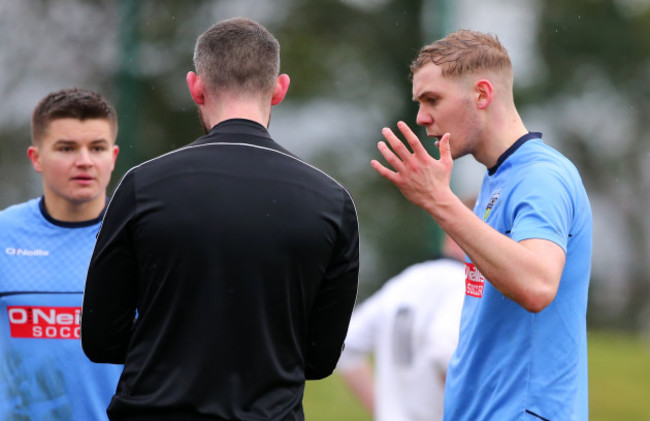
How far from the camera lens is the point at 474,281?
3449mm

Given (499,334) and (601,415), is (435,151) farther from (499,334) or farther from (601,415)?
(499,334)

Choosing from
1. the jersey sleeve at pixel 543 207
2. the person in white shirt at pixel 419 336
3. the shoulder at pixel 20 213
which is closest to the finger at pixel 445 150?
the jersey sleeve at pixel 543 207

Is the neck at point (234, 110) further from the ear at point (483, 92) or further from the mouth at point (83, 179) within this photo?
the mouth at point (83, 179)

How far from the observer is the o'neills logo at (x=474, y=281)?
3385 millimetres

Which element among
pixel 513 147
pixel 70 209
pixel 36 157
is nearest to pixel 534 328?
pixel 513 147

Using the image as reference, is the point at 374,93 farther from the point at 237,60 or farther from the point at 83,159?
the point at 237,60

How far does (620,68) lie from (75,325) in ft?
44.8

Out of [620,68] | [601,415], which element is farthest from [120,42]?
[620,68]

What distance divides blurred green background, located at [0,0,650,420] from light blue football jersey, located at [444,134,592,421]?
167 inches

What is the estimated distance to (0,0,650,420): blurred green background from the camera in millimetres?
9086

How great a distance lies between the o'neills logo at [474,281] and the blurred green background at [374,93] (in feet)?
13.3

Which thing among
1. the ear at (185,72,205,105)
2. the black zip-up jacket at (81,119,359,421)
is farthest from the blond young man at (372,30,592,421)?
the ear at (185,72,205,105)

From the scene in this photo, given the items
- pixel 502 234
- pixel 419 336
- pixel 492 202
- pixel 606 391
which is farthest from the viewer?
pixel 606 391

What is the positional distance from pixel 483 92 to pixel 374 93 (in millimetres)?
7827
